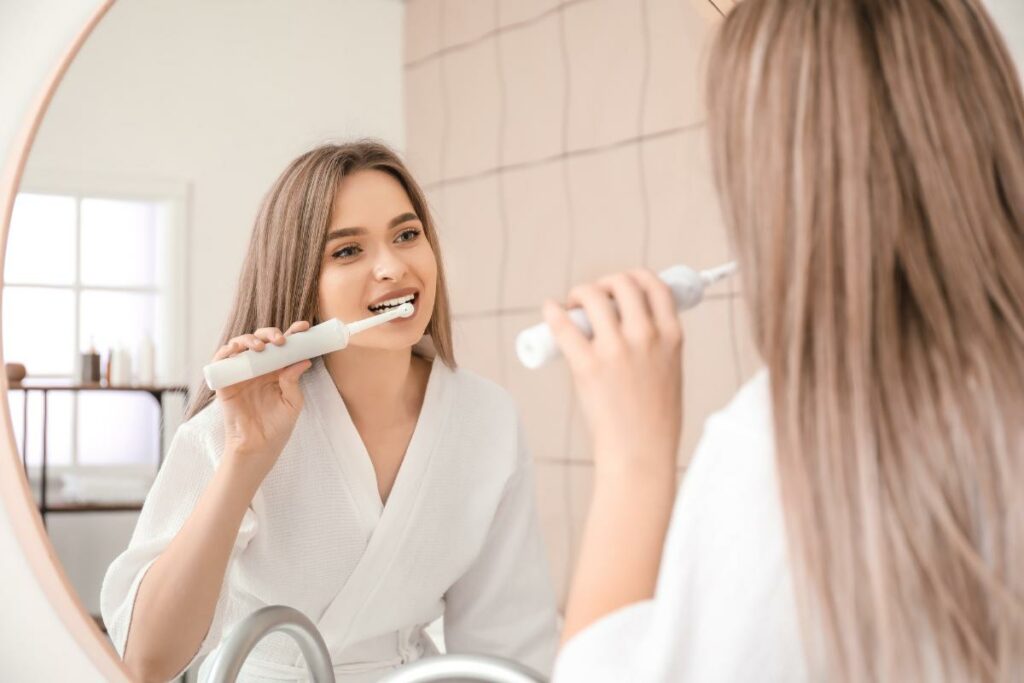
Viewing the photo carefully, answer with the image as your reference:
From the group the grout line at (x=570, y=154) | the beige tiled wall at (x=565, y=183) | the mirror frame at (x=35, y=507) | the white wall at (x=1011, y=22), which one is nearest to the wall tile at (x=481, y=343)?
the beige tiled wall at (x=565, y=183)

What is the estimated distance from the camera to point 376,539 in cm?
70

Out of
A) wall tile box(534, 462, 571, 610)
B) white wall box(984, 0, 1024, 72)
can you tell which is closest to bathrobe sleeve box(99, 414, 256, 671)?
wall tile box(534, 462, 571, 610)

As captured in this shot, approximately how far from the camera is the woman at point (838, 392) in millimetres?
436

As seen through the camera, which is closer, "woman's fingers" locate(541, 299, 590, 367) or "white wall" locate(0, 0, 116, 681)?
"woman's fingers" locate(541, 299, 590, 367)

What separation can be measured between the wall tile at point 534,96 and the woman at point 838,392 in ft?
0.72

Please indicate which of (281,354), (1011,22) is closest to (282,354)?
(281,354)

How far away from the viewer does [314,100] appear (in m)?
0.74

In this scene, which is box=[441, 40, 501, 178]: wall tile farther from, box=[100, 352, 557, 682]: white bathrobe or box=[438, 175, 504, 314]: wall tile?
box=[100, 352, 557, 682]: white bathrobe

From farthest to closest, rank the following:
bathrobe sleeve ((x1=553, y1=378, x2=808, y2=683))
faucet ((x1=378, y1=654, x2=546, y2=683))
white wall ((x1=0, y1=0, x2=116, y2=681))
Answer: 1. white wall ((x1=0, y1=0, x2=116, y2=681))
2. faucet ((x1=378, y1=654, x2=546, y2=683))
3. bathrobe sleeve ((x1=553, y1=378, x2=808, y2=683))

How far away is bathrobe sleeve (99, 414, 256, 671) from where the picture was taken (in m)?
0.69

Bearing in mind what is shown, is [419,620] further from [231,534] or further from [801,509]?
[801,509]

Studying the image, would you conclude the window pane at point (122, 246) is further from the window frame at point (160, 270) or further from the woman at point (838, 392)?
the woman at point (838, 392)

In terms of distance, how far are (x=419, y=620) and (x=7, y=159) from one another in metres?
0.48

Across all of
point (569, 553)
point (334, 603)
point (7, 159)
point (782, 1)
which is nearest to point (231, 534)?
point (334, 603)
